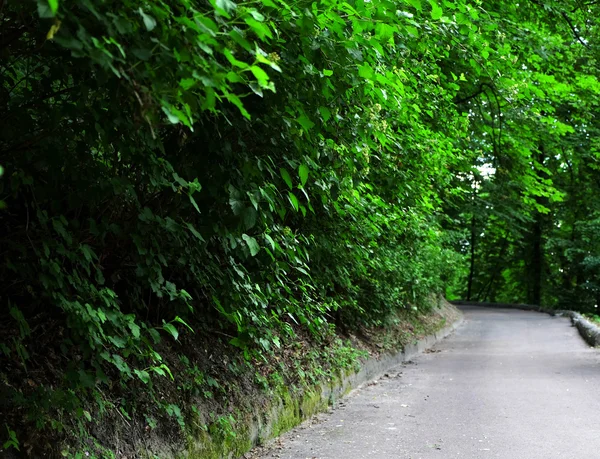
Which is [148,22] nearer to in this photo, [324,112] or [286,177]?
[286,177]

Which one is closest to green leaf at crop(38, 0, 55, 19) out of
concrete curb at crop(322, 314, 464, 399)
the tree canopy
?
the tree canopy

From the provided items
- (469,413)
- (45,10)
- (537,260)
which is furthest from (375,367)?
(537,260)

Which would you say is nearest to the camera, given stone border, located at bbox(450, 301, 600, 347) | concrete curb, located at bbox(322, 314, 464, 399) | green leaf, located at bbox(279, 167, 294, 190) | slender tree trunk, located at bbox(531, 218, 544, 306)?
green leaf, located at bbox(279, 167, 294, 190)

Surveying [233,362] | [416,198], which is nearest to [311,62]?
[233,362]

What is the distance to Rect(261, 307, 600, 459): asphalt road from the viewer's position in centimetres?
582

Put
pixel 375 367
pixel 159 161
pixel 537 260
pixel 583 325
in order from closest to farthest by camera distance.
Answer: pixel 159 161
pixel 375 367
pixel 583 325
pixel 537 260

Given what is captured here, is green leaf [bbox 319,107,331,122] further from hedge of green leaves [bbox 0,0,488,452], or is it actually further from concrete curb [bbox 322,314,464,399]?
concrete curb [bbox 322,314,464,399]

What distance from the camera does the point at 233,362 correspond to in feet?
19.7

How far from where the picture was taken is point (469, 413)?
7402mm

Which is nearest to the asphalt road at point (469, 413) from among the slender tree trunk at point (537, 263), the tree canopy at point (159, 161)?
the tree canopy at point (159, 161)

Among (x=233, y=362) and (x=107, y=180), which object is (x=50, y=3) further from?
(x=233, y=362)

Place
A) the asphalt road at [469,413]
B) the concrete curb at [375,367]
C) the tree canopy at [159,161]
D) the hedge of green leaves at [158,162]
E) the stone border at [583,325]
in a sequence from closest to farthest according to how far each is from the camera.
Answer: the tree canopy at [159,161]
the hedge of green leaves at [158,162]
the asphalt road at [469,413]
the concrete curb at [375,367]
the stone border at [583,325]

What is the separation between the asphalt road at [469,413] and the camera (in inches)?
229

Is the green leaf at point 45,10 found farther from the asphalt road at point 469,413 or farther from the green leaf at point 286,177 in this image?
the asphalt road at point 469,413
